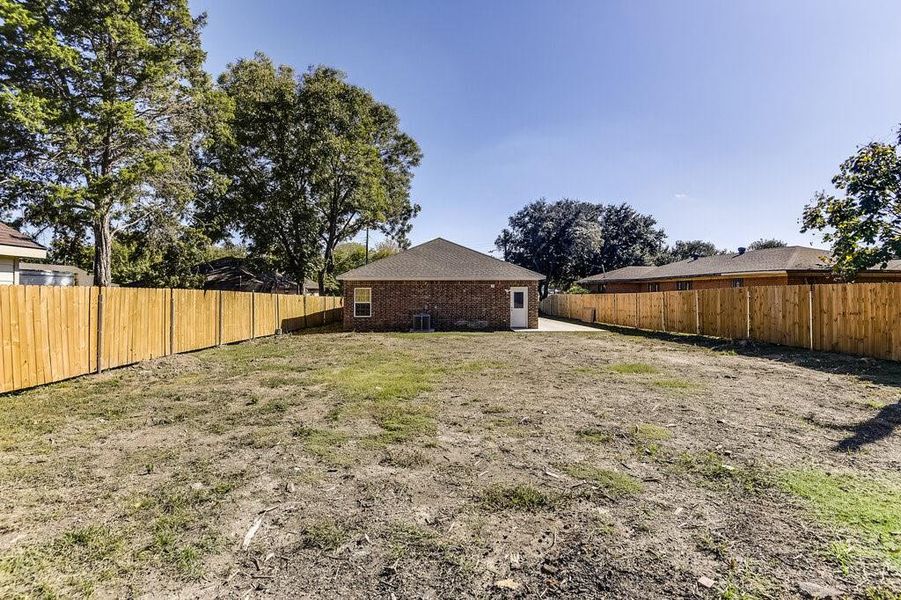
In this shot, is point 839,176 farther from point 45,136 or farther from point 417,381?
point 45,136

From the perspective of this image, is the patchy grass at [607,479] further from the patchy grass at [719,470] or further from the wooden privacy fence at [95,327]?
the wooden privacy fence at [95,327]

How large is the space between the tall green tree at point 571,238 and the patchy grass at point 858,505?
36.1m

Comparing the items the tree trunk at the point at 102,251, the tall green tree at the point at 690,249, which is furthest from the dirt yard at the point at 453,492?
the tall green tree at the point at 690,249

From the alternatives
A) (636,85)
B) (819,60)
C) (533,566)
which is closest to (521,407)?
(533,566)

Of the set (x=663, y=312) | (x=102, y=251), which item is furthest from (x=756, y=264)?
(x=102, y=251)

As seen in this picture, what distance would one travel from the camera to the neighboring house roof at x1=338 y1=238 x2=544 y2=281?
2025 cm

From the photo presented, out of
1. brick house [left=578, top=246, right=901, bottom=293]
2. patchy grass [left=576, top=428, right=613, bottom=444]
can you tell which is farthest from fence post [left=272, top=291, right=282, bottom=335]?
brick house [left=578, top=246, right=901, bottom=293]

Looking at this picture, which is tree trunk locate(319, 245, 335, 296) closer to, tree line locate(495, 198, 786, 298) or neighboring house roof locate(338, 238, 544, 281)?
neighboring house roof locate(338, 238, 544, 281)

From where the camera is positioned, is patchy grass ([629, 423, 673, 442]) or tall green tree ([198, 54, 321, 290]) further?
tall green tree ([198, 54, 321, 290])

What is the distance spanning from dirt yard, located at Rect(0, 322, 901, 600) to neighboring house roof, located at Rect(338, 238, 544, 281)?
13554 millimetres

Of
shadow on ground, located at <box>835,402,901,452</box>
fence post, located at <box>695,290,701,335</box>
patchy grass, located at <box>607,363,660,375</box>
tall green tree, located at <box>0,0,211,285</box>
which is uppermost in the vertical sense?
tall green tree, located at <box>0,0,211,285</box>

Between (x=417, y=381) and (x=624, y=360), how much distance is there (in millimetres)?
5481

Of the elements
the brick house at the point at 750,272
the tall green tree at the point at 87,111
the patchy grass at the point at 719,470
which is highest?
the tall green tree at the point at 87,111

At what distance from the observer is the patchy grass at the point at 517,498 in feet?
9.83
